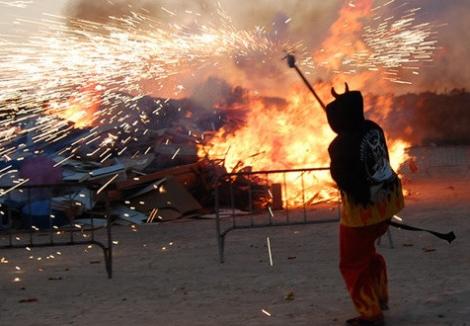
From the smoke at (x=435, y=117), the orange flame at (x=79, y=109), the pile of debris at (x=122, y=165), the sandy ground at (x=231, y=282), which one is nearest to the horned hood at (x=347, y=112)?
the sandy ground at (x=231, y=282)

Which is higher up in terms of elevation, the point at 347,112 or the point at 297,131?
the point at 297,131

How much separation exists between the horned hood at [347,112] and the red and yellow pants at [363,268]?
0.75 meters

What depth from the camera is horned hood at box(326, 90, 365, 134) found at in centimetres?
635

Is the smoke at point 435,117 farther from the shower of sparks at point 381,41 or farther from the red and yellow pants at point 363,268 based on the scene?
the red and yellow pants at point 363,268

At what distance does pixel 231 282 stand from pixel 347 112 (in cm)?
270

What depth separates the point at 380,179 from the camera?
641cm

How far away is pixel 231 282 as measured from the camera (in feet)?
27.5

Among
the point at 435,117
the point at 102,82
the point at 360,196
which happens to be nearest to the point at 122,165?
the point at 102,82

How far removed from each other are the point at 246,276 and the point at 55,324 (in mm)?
2377

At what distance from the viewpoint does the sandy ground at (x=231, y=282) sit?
271 inches

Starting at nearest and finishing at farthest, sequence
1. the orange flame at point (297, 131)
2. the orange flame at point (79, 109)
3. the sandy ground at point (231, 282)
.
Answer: the sandy ground at point (231, 282)
the orange flame at point (297, 131)
the orange flame at point (79, 109)

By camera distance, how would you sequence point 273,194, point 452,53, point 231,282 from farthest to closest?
1. point 452,53
2. point 273,194
3. point 231,282

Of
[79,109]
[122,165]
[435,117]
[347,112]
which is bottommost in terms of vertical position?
[347,112]

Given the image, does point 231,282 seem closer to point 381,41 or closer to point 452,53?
point 381,41
